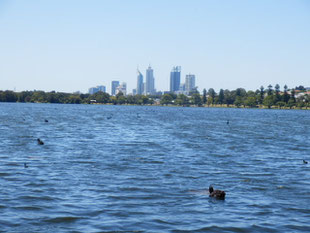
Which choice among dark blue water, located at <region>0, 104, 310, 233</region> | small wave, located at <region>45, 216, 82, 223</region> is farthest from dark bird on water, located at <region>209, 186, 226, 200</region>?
small wave, located at <region>45, 216, 82, 223</region>

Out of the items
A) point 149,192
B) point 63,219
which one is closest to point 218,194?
point 149,192

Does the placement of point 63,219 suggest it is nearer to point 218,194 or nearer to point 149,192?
point 149,192

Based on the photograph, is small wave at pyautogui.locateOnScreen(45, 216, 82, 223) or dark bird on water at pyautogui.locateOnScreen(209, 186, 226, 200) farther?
dark bird on water at pyautogui.locateOnScreen(209, 186, 226, 200)

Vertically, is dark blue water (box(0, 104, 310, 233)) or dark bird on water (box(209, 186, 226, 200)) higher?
dark bird on water (box(209, 186, 226, 200))

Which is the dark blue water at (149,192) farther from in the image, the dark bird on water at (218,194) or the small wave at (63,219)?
the dark bird on water at (218,194)

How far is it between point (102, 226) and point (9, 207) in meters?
5.20

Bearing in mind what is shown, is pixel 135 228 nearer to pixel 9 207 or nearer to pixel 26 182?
pixel 9 207

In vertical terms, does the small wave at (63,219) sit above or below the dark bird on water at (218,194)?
below

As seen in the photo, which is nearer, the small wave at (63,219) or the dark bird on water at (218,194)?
the small wave at (63,219)

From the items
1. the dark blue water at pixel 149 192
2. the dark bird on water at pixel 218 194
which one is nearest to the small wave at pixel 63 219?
the dark blue water at pixel 149 192

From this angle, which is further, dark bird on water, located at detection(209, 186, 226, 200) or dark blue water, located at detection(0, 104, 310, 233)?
dark bird on water, located at detection(209, 186, 226, 200)

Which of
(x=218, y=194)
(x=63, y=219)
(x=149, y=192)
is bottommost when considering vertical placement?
(x=63, y=219)

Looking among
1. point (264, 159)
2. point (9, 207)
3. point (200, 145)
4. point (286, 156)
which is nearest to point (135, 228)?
point (9, 207)

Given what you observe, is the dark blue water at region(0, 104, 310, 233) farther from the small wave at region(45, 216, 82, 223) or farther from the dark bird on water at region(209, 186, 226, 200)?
the dark bird on water at region(209, 186, 226, 200)
